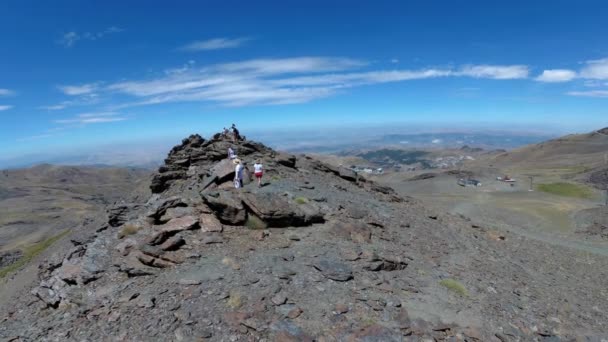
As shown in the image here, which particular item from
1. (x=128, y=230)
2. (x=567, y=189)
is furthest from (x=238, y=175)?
(x=567, y=189)

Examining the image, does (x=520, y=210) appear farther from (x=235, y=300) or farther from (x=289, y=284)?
(x=235, y=300)

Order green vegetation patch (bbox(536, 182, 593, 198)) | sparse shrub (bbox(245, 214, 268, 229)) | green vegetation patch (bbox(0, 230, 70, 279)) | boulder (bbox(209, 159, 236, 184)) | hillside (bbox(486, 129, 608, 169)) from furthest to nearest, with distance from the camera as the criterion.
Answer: hillside (bbox(486, 129, 608, 169))
green vegetation patch (bbox(536, 182, 593, 198))
green vegetation patch (bbox(0, 230, 70, 279))
boulder (bbox(209, 159, 236, 184))
sparse shrub (bbox(245, 214, 268, 229))

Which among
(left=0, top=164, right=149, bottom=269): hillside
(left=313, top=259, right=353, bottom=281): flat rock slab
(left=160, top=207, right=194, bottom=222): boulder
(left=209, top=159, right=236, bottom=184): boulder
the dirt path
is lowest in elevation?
(left=0, top=164, right=149, bottom=269): hillside

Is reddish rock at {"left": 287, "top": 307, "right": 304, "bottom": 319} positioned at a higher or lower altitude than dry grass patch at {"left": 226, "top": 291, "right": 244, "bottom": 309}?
lower

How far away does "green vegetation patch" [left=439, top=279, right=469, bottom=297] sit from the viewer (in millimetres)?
14141

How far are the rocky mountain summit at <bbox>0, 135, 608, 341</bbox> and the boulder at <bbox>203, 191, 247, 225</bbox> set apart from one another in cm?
5

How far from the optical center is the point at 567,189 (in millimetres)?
83375

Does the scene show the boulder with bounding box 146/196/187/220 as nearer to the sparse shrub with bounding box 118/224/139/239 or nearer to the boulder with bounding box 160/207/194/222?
the boulder with bounding box 160/207/194/222

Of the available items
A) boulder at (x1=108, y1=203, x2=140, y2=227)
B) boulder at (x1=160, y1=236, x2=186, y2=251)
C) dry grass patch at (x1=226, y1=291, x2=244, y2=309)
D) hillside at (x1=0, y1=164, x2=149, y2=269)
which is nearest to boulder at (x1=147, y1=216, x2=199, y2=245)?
boulder at (x1=160, y1=236, x2=186, y2=251)

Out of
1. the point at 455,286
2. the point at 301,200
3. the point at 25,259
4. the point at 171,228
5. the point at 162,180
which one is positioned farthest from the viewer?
the point at 25,259

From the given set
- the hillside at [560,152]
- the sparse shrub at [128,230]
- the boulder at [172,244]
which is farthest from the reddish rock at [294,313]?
the hillside at [560,152]

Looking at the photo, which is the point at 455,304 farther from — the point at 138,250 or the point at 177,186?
the point at 177,186

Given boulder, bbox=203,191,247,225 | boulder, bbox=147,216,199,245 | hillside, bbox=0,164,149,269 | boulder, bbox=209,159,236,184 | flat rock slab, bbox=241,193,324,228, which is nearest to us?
boulder, bbox=147,216,199,245

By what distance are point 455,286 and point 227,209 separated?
9.25m
